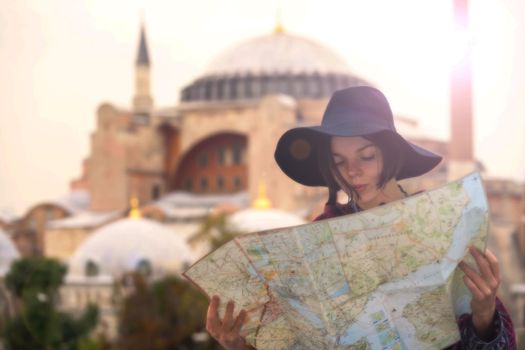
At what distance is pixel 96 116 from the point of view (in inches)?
916

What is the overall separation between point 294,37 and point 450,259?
2527 centimetres

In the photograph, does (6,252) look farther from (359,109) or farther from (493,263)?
(493,263)

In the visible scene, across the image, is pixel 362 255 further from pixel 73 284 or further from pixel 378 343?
pixel 73 284

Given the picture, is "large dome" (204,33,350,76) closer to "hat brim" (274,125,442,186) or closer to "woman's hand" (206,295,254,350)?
"hat brim" (274,125,442,186)

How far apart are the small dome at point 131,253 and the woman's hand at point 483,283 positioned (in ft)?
50.0

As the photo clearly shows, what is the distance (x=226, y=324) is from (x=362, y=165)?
35 centimetres

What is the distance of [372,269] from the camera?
1562 mm

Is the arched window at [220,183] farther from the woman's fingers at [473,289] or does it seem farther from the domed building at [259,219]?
the woman's fingers at [473,289]

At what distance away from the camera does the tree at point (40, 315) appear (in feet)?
42.0

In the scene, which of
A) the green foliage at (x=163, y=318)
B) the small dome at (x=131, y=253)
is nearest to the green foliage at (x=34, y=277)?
the green foliage at (x=163, y=318)

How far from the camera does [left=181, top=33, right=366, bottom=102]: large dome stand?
2417 cm

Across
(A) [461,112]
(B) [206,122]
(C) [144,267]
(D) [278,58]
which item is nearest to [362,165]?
(C) [144,267]

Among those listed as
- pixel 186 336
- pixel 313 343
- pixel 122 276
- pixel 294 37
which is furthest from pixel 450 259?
pixel 294 37

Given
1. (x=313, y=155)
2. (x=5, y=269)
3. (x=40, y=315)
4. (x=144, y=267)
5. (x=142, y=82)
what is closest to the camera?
(x=313, y=155)
